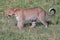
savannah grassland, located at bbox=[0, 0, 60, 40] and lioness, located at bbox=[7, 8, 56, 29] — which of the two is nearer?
savannah grassland, located at bbox=[0, 0, 60, 40]

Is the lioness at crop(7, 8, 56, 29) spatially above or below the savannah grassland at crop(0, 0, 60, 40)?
above

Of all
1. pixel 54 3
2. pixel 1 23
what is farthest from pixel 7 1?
pixel 1 23

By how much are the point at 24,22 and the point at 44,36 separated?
1.67m

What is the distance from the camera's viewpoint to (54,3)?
1271 cm

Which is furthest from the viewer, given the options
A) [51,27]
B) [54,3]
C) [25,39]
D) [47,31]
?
[54,3]

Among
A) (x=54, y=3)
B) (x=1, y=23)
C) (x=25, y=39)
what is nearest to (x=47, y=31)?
(x=25, y=39)

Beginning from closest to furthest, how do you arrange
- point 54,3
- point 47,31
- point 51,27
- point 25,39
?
point 25,39 → point 47,31 → point 51,27 → point 54,3

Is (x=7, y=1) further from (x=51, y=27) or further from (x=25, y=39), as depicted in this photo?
(x=25, y=39)

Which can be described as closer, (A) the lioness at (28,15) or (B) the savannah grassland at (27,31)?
(B) the savannah grassland at (27,31)

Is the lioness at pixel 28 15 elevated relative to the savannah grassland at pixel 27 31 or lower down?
elevated

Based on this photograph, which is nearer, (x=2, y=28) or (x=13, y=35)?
(x=13, y=35)

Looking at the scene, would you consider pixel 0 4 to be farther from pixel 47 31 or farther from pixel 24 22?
pixel 47 31

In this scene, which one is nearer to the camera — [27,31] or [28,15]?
[27,31]

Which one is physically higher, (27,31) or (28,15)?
(28,15)
